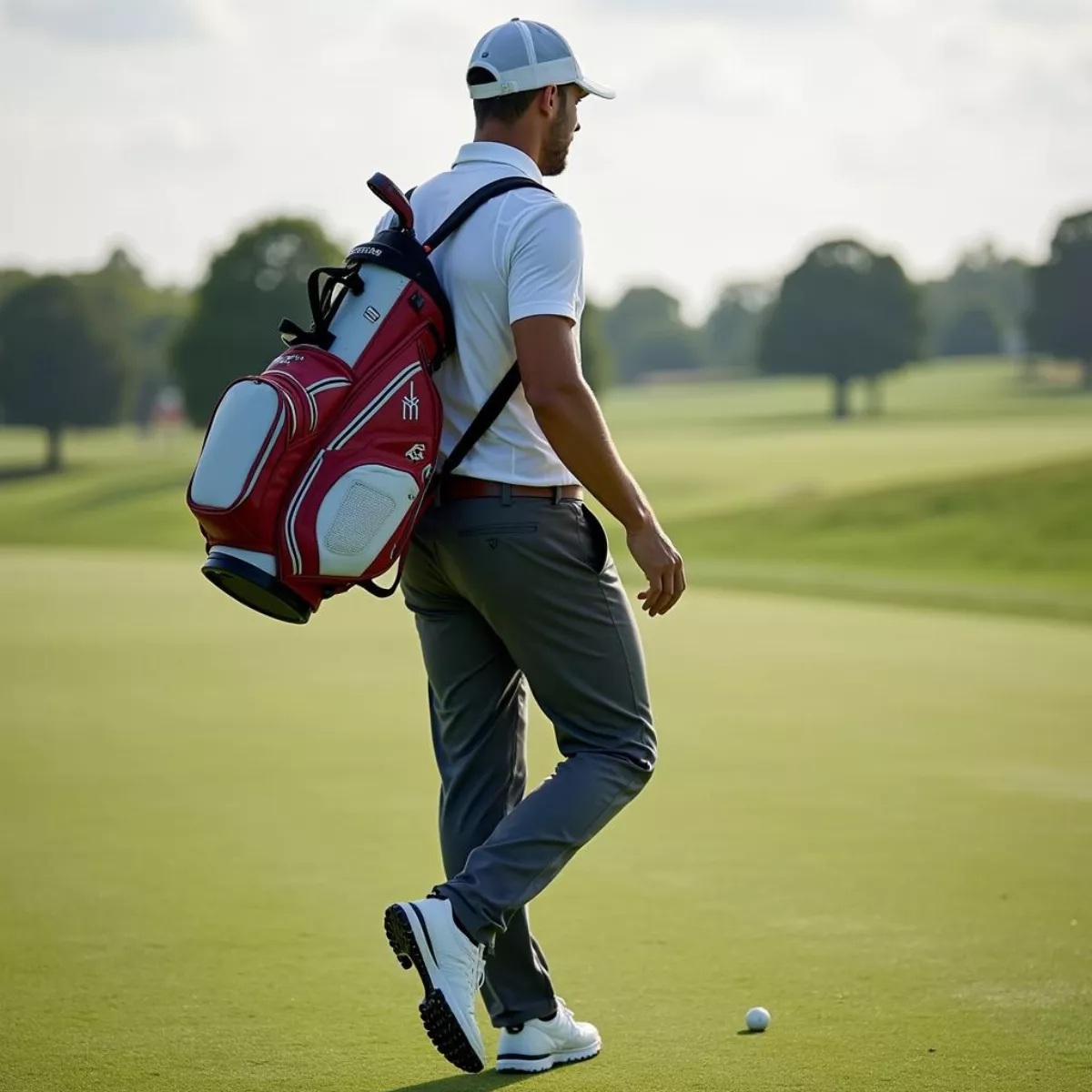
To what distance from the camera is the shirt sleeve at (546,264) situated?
354 cm

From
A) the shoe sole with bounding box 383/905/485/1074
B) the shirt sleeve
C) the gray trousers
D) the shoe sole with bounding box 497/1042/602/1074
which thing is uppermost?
the shirt sleeve

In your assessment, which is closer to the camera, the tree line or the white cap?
the white cap

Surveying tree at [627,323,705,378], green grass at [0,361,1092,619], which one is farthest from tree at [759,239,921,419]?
tree at [627,323,705,378]

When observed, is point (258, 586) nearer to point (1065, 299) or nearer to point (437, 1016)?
point (437, 1016)

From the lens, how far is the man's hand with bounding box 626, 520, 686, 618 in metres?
3.66

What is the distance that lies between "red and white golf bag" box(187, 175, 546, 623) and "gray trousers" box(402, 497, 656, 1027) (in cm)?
17

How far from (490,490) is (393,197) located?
0.58 m

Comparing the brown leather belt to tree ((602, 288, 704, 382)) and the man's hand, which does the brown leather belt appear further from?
tree ((602, 288, 704, 382))

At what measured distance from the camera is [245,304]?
52125mm

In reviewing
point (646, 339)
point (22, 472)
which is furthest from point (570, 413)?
point (646, 339)

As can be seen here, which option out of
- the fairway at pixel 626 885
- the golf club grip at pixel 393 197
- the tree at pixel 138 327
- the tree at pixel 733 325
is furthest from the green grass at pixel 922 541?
the tree at pixel 733 325

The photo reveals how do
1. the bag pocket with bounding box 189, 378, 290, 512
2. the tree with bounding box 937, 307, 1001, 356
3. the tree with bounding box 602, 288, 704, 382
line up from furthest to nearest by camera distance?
the tree with bounding box 602, 288, 704, 382, the tree with bounding box 937, 307, 1001, 356, the bag pocket with bounding box 189, 378, 290, 512

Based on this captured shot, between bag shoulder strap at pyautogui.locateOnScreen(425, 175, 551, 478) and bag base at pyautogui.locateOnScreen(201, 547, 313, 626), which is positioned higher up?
bag shoulder strap at pyautogui.locateOnScreen(425, 175, 551, 478)

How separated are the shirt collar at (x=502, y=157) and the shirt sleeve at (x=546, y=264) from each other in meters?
0.19
